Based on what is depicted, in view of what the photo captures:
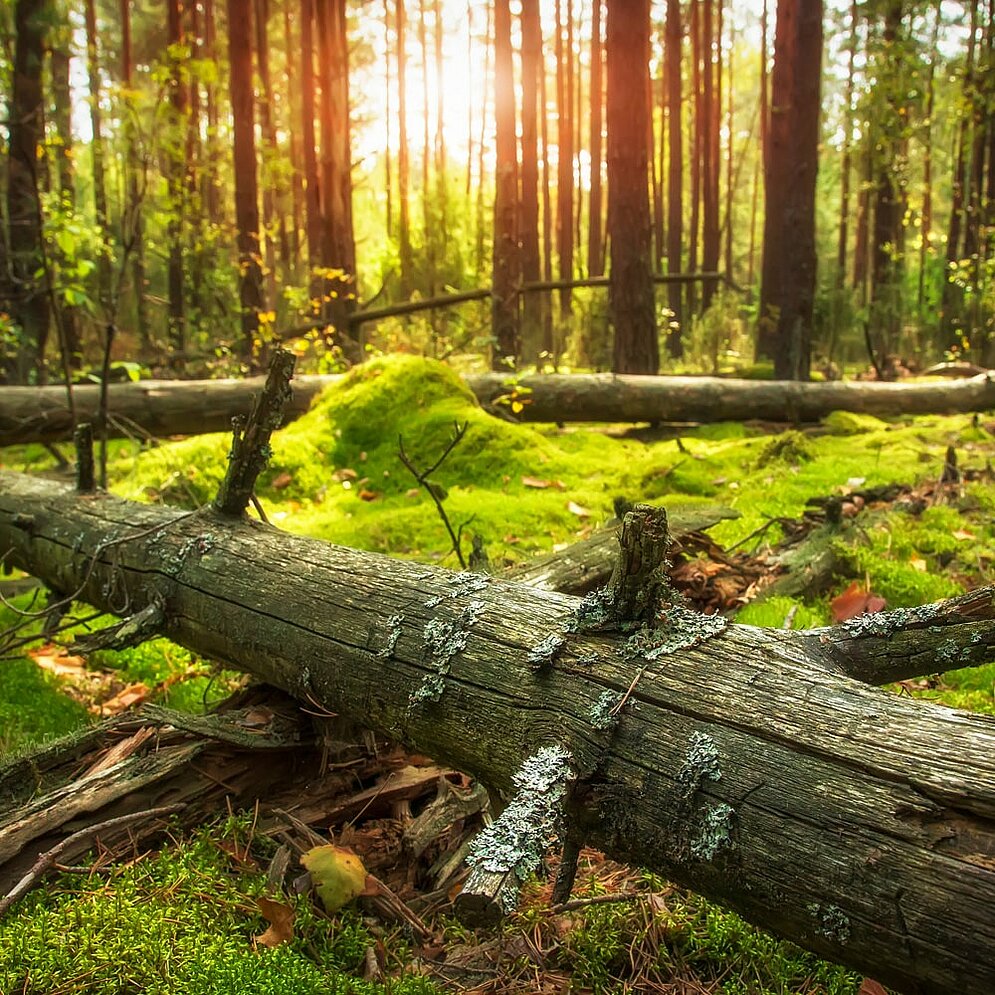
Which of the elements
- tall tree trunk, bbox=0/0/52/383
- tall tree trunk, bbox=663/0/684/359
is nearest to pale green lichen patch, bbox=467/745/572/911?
tall tree trunk, bbox=0/0/52/383

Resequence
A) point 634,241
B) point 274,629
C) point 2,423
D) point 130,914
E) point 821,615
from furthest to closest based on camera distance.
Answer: point 634,241 < point 2,423 < point 821,615 < point 274,629 < point 130,914

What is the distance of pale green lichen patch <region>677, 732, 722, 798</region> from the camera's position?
1.38 m

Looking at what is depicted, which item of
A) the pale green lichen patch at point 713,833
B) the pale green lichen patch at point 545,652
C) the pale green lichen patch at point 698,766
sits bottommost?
the pale green lichen patch at point 713,833

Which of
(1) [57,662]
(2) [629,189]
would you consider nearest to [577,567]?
(1) [57,662]

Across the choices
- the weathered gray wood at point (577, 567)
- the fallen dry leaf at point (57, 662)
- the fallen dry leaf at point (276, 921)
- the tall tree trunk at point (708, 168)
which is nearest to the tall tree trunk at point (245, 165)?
the fallen dry leaf at point (57, 662)

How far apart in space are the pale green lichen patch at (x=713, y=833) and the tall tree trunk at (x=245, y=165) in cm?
1155

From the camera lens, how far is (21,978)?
62.6 inches

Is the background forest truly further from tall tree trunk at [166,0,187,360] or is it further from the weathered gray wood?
the weathered gray wood

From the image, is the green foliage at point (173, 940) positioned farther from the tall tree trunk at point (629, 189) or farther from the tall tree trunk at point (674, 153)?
the tall tree trunk at point (674, 153)

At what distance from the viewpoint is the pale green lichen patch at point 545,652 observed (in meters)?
1.69

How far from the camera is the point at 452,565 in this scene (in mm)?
4285

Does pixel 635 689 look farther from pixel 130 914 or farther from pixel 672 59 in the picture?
pixel 672 59

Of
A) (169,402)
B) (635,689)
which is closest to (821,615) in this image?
(635,689)

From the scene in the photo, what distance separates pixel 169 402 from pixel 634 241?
218 inches
